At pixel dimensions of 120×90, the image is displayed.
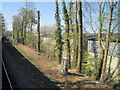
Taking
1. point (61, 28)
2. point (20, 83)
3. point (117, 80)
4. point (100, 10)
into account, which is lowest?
point (117, 80)

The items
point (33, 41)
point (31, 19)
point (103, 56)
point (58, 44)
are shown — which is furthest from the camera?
point (31, 19)

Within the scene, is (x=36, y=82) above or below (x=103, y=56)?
below

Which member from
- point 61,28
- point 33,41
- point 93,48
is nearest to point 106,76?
point 93,48

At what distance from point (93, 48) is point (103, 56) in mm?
4564

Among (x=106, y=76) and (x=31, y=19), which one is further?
(x=31, y=19)

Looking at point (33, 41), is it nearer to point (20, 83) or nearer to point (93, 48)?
point (93, 48)

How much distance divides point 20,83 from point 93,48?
375 inches

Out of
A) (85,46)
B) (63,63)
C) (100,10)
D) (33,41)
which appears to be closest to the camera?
(63,63)

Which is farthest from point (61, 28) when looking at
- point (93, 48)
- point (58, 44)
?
point (93, 48)

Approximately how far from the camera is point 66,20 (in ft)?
43.3

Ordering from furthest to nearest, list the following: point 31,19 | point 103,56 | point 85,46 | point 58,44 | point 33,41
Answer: point 31,19
point 33,41
point 85,46
point 58,44
point 103,56

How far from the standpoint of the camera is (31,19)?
33688mm

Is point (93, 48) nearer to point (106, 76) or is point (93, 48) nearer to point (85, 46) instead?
point (85, 46)

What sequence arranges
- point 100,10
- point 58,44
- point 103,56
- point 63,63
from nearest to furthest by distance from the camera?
point 63,63
point 103,56
point 100,10
point 58,44
